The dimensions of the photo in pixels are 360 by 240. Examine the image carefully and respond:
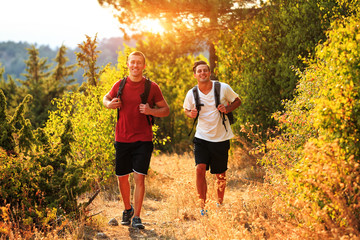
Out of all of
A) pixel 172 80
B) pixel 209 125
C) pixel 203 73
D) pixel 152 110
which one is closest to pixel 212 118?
pixel 209 125

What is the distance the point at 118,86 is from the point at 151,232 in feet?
6.51

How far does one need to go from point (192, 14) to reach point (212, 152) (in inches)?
304

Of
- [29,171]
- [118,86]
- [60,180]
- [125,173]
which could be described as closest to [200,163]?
[125,173]

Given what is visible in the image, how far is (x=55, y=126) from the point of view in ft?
23.8

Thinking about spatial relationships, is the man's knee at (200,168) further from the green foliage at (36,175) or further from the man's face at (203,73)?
the green foliage at (36,175)

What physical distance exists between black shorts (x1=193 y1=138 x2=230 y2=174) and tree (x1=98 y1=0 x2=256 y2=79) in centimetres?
641

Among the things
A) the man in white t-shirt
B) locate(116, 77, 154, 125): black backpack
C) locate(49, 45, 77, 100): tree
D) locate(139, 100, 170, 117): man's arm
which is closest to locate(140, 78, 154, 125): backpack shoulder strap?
locate(116, 77, 154, 125): black backpack

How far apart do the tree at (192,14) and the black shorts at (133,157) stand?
670 cm

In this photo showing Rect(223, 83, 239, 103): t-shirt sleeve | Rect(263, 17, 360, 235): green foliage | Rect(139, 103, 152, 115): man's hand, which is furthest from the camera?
Rect(223, 83, 239, 103): t-shirt sleeve

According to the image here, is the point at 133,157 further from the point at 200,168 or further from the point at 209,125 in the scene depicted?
the point at 209,125

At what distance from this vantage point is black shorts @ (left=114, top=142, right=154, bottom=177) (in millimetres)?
5082

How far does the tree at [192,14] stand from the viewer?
37.1 ft

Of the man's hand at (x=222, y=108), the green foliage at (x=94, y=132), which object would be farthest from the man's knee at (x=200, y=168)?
the green foliage at (x=94, y=132)

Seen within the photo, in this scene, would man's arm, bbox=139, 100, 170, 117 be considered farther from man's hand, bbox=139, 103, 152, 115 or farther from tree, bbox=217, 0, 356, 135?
tree, bbox=217, 0, 356, 135
